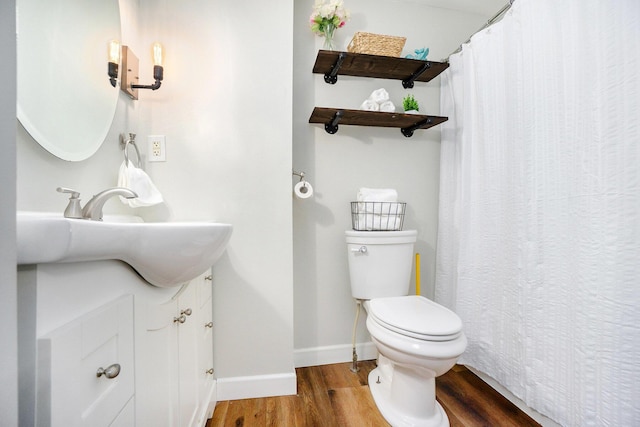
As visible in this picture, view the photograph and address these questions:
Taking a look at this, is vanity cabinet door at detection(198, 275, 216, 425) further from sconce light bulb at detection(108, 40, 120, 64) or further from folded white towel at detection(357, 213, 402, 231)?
sconce light bulb at detection(108, 40, 120, 64)

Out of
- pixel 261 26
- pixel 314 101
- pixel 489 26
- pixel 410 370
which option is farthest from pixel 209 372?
pixel 489 26

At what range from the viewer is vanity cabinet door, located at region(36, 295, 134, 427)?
13.3 inches

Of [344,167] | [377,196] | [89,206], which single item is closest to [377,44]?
[344,167]

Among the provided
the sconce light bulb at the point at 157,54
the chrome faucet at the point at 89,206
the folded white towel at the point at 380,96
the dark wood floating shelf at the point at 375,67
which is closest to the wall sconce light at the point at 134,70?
the sconce light bulb at the point at 157,54

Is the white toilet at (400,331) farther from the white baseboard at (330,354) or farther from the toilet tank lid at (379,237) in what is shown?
the white baseboard at (330,354)

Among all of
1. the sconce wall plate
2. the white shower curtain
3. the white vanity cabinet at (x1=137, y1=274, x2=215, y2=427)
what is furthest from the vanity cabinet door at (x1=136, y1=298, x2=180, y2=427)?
the white shower curtain

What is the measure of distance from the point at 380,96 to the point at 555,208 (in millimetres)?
1018

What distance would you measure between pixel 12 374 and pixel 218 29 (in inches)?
61.0

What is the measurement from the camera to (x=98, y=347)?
443 millimetres

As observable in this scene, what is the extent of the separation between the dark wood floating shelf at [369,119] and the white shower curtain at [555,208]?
0.23 m

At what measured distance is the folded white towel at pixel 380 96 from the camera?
160 centimetres

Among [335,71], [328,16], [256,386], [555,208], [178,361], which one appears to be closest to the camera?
[178,361]

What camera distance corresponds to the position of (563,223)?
1.06 meters

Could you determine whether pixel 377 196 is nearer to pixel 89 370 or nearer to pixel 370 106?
pixel 370 106
